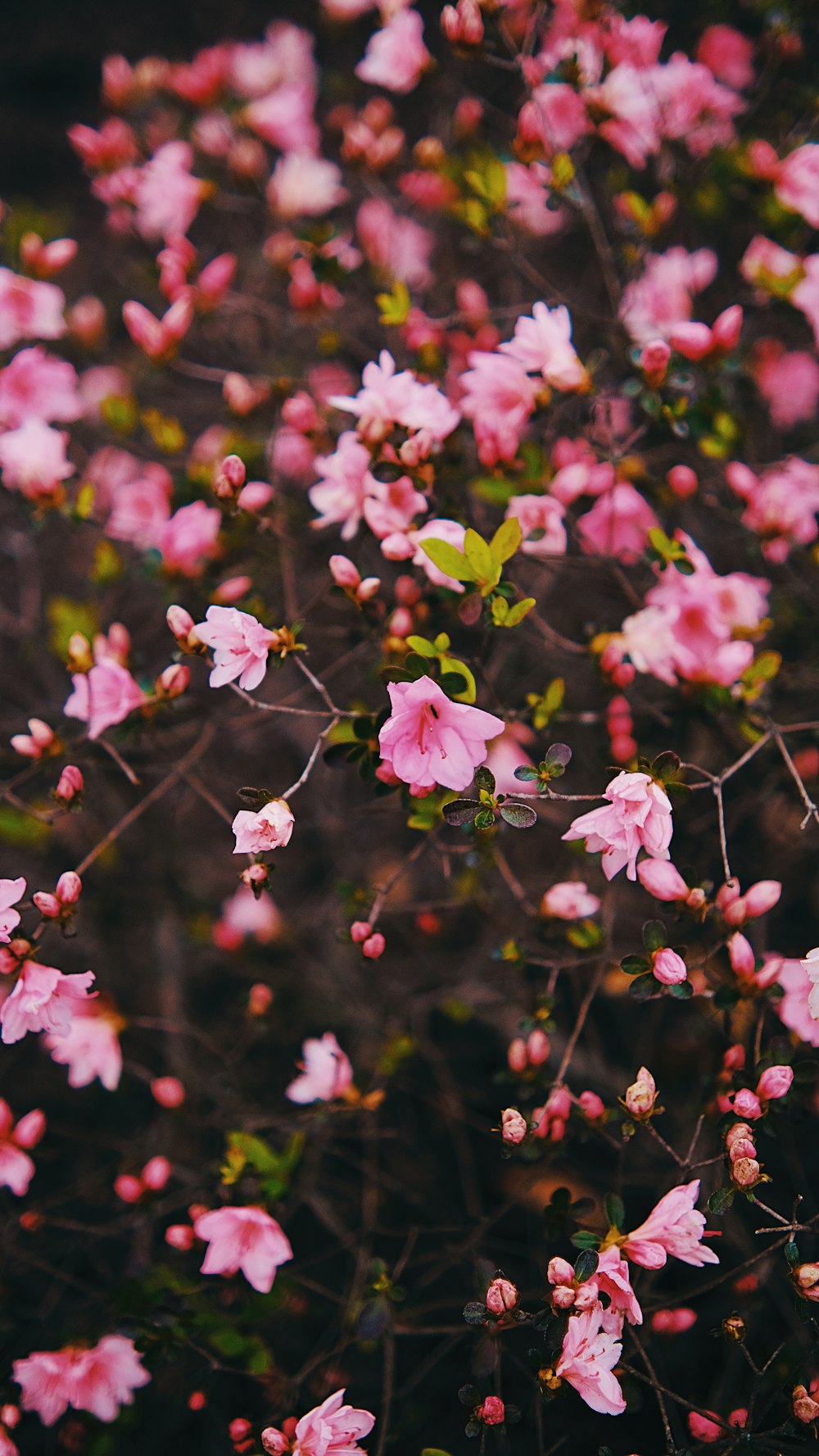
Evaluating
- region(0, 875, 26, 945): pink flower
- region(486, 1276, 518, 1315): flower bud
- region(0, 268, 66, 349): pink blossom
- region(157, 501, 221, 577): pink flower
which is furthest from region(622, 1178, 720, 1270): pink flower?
region(0, 268, 66, 349): pink blossom

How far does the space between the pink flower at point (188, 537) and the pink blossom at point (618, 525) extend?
2.36 feet

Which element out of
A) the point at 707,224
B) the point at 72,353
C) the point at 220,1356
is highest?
the point at 707,224

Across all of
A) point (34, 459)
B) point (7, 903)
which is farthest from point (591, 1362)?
point (34, 459)

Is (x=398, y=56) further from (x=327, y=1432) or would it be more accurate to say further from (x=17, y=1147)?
(x=327, y=1432)

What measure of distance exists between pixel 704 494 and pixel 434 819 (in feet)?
3.07

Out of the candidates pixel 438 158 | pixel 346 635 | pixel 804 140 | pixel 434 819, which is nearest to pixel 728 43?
pixel 804 140

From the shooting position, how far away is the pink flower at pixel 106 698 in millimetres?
1517

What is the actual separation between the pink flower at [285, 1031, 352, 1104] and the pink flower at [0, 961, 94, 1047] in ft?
1.40

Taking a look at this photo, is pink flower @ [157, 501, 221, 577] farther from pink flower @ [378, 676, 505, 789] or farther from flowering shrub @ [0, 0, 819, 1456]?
pink flower @ [378, 676, 505, 789]

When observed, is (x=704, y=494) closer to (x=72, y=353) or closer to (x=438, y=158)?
(x=438, y=158)

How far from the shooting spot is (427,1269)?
208cm

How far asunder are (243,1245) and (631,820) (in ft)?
3.06

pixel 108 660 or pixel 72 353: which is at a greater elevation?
pixel 108 660

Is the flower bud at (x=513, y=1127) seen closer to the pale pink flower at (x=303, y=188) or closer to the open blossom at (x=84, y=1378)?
the open blossom at (x=84, y=1378)
